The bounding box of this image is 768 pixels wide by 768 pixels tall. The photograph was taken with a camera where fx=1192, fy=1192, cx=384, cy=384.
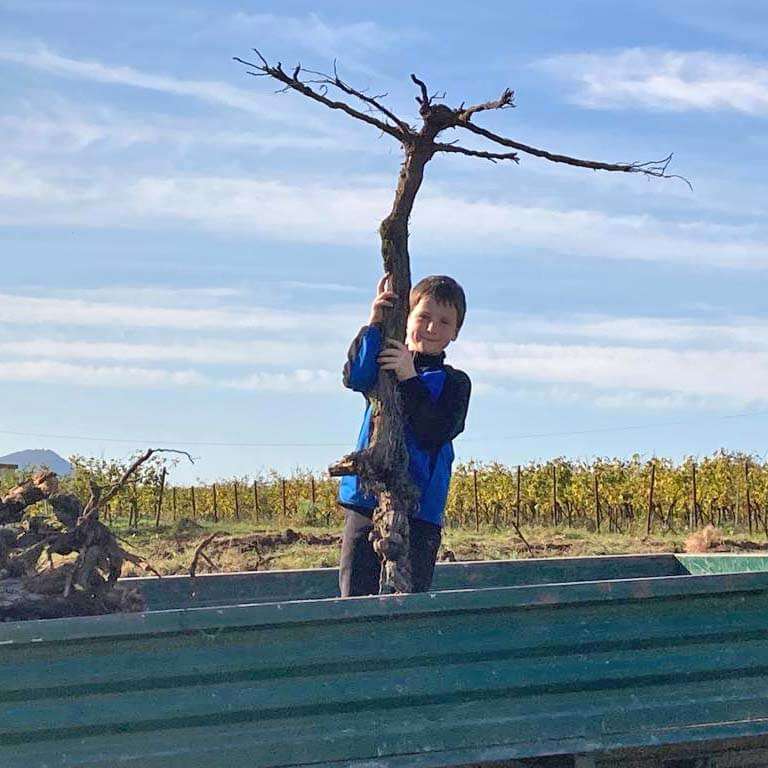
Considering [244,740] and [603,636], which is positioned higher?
[603,636]

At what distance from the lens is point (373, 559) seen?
12.5 feet

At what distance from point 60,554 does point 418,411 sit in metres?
1.14

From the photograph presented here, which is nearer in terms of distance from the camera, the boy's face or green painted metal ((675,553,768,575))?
the boy's face

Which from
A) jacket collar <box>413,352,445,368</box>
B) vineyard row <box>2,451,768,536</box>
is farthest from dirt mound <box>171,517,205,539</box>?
jacket collar <box>413,352,445,368</box>

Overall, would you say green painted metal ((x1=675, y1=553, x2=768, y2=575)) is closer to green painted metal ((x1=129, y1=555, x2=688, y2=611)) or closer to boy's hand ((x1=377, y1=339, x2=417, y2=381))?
green painted metal ((x1=129, y1=555, x2=688, y2=611))

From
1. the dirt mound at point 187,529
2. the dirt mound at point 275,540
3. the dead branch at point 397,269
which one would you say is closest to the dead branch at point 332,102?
the dead branch at point 397,269

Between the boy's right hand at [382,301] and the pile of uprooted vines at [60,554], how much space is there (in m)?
0.81

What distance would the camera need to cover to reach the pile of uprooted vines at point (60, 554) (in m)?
3.23

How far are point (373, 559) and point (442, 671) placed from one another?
2.92 ft

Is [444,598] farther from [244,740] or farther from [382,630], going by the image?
[244,740]

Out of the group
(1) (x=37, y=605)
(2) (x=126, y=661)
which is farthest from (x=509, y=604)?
(1) (x=37, y=605)

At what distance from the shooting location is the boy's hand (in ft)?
12.0

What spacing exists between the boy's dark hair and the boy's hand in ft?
0.91

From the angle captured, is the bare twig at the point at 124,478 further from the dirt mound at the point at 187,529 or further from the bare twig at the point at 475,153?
the dirt mound at the point at 187,529
